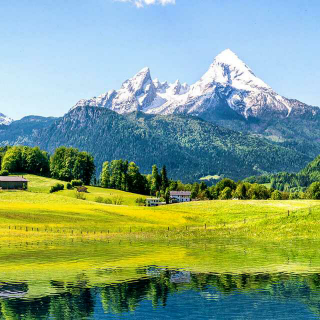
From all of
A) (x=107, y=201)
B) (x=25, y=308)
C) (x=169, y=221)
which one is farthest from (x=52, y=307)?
(x=107, y=201)

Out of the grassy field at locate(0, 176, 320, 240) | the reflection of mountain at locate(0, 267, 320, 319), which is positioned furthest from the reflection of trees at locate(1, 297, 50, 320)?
the grassy field at locate(0, 176, 320, 240)

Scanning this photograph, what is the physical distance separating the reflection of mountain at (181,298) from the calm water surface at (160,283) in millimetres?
74

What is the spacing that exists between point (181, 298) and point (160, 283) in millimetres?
6285

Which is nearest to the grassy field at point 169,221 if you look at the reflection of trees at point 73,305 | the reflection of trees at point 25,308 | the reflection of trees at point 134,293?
the reflection of trees at point 134,293

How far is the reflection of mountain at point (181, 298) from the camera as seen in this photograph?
38.1 metres

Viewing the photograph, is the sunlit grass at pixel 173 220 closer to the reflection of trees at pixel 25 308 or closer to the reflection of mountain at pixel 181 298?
the reflection of mountain at pixel 181 298

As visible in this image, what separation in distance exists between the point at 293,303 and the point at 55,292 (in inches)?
793

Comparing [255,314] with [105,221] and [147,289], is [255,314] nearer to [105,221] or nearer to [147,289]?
[147,289]

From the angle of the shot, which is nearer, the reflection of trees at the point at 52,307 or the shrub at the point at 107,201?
the reflection of trees at the point at 52,307

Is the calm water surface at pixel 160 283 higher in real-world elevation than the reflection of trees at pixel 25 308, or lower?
higher

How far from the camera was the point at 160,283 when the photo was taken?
48.9 metres

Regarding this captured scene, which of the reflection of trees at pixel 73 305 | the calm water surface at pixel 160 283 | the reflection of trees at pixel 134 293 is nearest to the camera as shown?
the reflection of trees at pixel 73 305

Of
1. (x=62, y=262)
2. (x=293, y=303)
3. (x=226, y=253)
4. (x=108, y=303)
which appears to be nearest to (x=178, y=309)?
(x=108, y=303)

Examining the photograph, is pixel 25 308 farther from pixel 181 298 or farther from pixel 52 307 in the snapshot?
pixel 181 298
